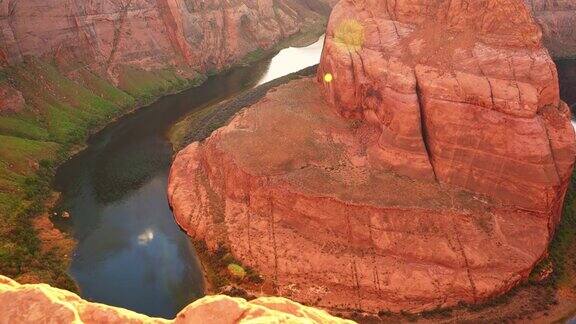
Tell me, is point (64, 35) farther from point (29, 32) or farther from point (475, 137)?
point (475, 137)

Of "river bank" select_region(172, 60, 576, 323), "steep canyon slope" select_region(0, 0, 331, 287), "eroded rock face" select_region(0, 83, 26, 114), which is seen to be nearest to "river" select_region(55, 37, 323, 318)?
"river bank" select_region(172, 60, 576, 323)

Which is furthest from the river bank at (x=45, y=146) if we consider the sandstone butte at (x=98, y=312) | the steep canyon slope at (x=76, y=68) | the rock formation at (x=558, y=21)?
the rock formation at (x=558, y=21)

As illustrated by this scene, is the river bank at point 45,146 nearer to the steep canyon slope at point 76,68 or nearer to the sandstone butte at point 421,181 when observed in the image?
the steep canyon slope at point 76,68

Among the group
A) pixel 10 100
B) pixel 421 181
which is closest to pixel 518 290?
pixel 421 181

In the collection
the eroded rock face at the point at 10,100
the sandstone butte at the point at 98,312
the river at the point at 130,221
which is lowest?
the river at the point at 130,221

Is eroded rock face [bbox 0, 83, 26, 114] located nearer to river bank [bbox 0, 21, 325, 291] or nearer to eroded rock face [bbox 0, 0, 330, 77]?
river bank [bbox 0, 21, 325, 291]

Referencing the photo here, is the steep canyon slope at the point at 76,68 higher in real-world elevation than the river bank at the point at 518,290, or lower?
higher

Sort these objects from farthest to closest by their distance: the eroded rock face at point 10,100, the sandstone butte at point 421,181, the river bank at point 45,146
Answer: the eroded rock face at point 10,100 → the river bank at point 45,146 → the sandstone butte at point 421,181
